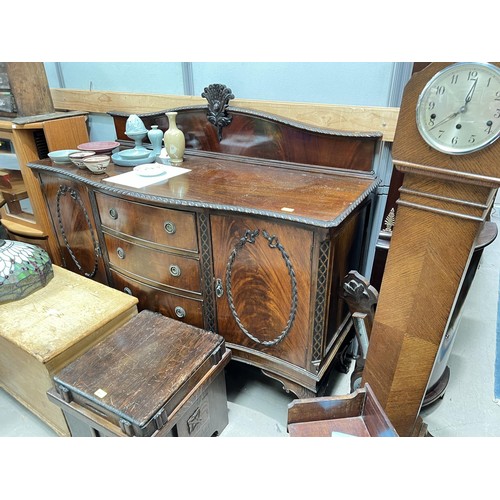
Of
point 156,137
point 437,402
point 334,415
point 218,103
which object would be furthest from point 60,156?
point 437,402

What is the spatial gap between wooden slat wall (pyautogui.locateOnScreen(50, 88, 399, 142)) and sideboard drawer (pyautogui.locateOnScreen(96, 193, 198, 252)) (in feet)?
2.08

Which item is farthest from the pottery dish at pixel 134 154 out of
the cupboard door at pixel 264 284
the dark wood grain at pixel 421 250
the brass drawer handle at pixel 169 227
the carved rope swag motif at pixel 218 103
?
the dark wood grain at pixel 421 250

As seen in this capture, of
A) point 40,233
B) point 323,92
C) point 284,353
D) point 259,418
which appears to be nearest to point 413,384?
point 284,353

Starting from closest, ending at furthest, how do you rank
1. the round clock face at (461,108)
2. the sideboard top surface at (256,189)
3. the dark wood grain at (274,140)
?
the round clock face at (461,108) → the sideboard top surface at (256,189) → the dark wood grain at (274,140)

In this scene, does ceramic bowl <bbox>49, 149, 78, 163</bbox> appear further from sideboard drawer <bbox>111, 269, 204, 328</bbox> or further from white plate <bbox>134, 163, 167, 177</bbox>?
sideboard drawer <bbox>111, 269, 204, 328</bbox>

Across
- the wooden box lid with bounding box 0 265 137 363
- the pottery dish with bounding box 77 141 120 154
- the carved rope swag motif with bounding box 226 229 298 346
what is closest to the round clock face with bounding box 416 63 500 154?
the carved rope swag motif with bounding box 226 229 298 346

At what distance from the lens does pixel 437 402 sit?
157 centimetres

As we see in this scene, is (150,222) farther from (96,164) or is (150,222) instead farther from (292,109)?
(292,109)

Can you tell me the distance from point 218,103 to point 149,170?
42cm

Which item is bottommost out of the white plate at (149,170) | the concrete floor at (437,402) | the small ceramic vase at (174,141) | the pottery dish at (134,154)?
the concrete floor at (437,402)

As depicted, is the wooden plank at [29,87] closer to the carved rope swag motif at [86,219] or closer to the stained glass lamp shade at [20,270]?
the carved rope swag motif at [86,219]

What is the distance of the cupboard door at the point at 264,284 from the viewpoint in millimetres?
1205

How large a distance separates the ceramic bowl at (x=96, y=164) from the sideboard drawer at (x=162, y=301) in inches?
17.5

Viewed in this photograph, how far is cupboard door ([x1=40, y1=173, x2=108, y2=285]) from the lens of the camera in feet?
5.44
